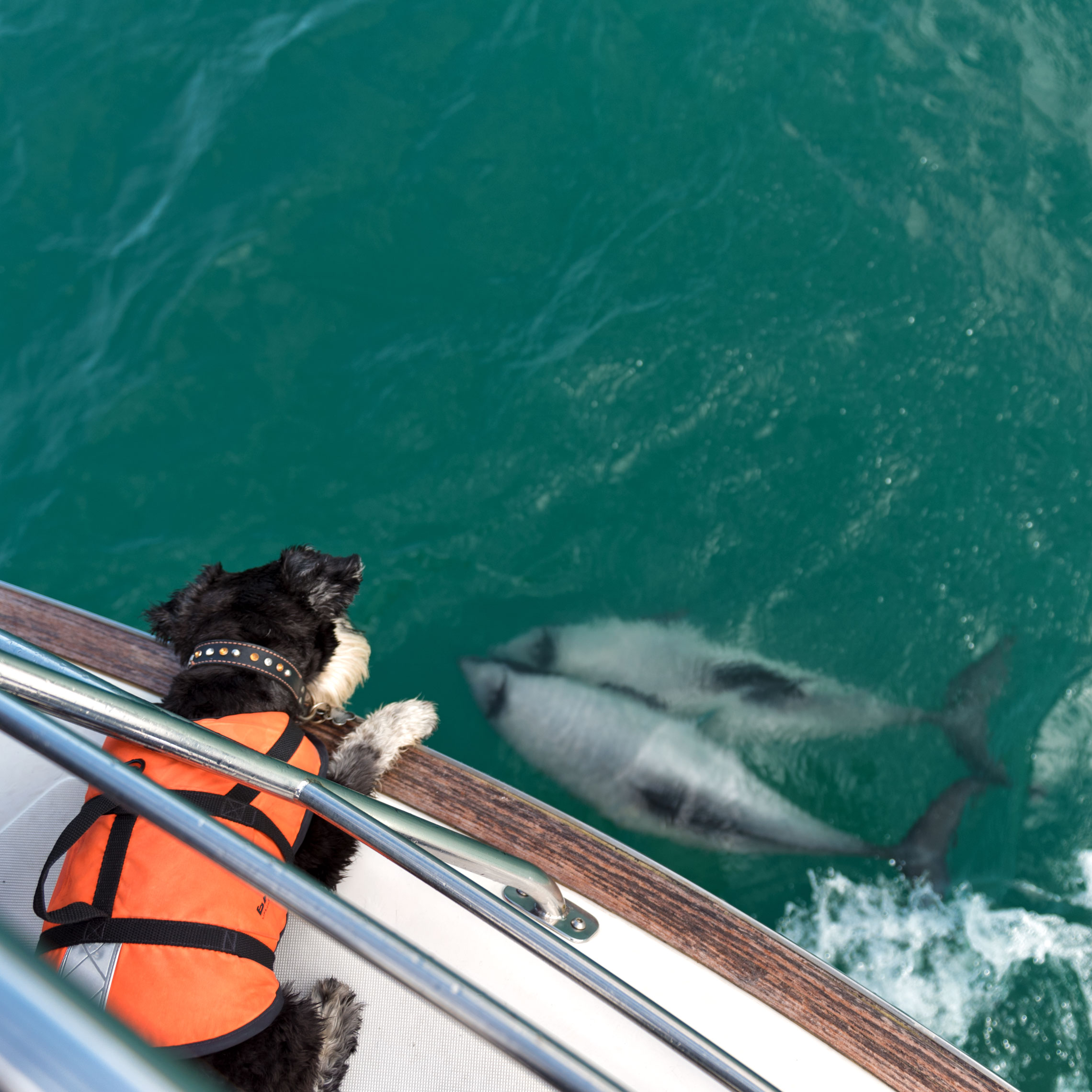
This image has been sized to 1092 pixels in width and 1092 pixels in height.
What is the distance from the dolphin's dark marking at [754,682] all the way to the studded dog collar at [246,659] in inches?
104

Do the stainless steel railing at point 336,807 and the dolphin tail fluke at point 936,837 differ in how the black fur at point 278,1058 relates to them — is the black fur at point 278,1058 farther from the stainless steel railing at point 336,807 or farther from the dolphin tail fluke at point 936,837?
the dolphin tail fluke at point 936,837

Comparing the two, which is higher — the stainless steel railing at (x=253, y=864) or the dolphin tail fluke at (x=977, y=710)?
the dolphin tail fluke at (x=977, y=710)

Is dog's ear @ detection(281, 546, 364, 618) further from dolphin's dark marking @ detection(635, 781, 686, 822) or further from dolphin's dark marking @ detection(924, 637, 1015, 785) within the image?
dolphin's dark marking @ detection(924, 637, 1015, 785)

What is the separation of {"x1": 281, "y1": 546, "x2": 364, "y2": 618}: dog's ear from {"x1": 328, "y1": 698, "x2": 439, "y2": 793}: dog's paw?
0.43 m

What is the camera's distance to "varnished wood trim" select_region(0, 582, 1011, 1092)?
2.41m

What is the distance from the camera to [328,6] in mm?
6898

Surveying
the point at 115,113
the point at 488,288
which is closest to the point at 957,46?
the point at 488,288

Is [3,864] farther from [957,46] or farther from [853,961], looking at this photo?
[957,46]

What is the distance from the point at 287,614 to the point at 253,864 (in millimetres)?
1787

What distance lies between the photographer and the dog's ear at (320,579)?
2959mm

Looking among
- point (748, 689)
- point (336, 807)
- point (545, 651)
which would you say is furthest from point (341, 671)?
point (748, 689)

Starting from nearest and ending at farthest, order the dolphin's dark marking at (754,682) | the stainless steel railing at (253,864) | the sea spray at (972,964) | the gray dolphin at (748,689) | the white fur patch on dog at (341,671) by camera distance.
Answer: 1. the stainless steel railing at (253,864)
2. the white fur patch on dog at (341,671)
3. the sea spray at (972,964)
4. the gray dolphin at (748,689)
5. the dolphin's dark marking at (754,682)

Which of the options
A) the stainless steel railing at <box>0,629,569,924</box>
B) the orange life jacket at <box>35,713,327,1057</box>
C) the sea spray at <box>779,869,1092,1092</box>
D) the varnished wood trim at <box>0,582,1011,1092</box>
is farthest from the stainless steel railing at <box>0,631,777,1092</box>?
the sea spray at <box>779,869,1092,1092</box>

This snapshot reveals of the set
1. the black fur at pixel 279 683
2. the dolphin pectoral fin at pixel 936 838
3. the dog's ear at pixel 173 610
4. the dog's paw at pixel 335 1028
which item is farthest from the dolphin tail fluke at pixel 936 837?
the dog's ear at pixel 173 610
